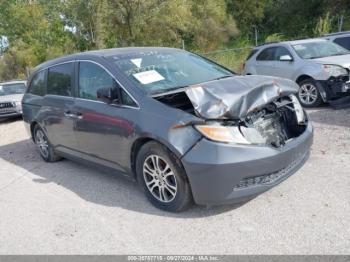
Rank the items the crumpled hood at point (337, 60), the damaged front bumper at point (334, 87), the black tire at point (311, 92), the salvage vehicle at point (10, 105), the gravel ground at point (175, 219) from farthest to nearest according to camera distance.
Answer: the salvage vehicle at point (10, 105), the black tire at point (311, 92), the crumpled hood at point (337, 60), the damaged front bumper at point (334, 87), the gravel ground at point (175, 219)

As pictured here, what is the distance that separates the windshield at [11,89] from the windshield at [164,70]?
10.1 meters

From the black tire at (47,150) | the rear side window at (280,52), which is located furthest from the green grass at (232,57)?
the black tire at (47,150)

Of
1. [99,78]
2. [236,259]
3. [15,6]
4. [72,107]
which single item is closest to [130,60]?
[99,78]

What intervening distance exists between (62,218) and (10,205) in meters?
1.02

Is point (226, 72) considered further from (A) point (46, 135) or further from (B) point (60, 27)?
(B) point (60, 27)

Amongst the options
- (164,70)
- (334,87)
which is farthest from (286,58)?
(164,70)

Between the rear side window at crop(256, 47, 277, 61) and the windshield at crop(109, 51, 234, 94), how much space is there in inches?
206

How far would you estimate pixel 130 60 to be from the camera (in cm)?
498

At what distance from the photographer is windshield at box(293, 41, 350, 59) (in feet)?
30.3

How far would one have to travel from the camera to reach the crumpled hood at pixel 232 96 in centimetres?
389

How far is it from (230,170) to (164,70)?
69.0 inches

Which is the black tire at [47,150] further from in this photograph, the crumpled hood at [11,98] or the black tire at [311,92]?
the crumpled hood at [11,98]

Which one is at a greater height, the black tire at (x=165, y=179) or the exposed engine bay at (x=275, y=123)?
the exposed engine bay at (x=275, y=123)

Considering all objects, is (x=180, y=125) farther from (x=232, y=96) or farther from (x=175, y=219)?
(x=175, y=219)
